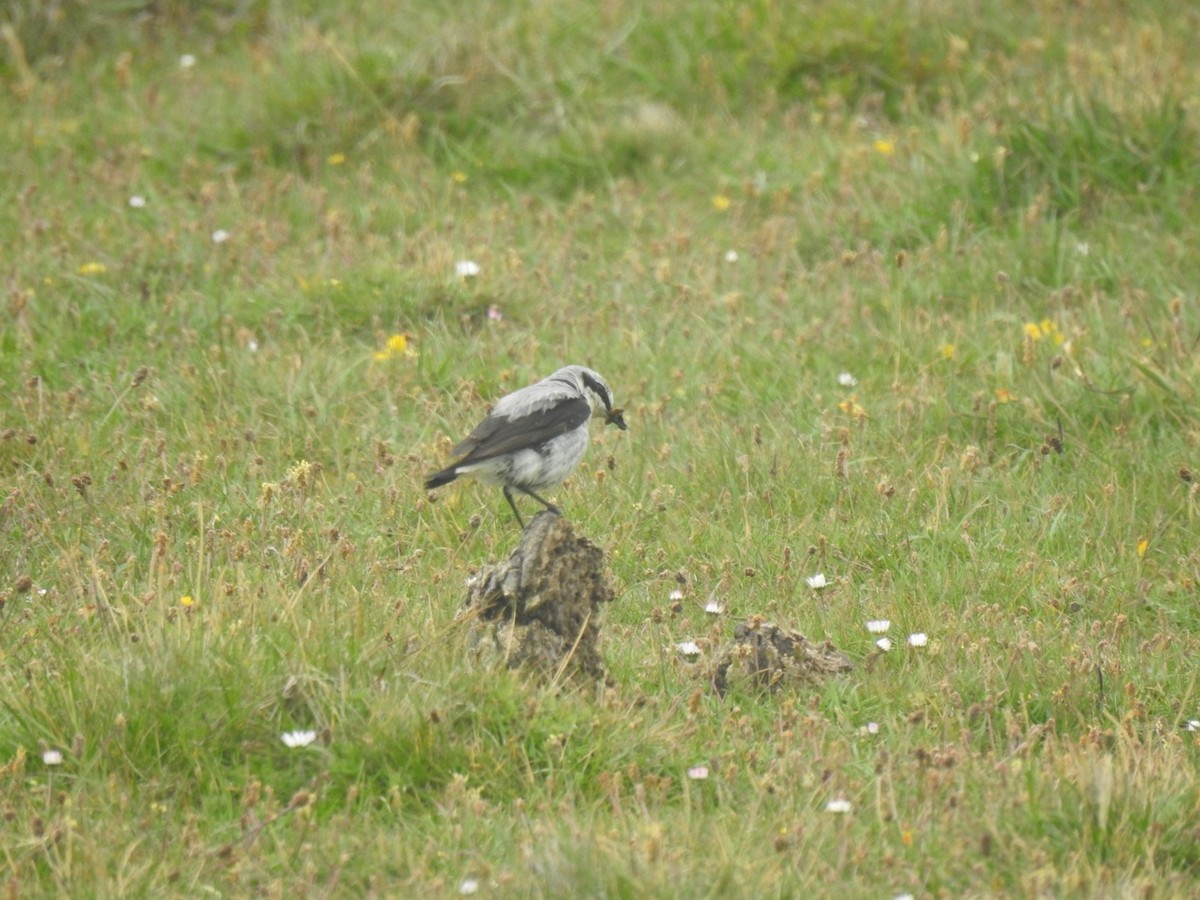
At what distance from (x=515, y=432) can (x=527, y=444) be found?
65 mm

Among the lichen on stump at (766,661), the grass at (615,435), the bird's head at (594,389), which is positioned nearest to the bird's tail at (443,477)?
the grass at (615,435)

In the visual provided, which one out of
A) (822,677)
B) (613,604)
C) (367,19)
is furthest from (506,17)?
(822,677)

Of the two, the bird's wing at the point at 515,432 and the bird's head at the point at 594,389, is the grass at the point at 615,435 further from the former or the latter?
the bird's wing at the point at 515,432

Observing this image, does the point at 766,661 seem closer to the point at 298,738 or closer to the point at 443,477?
the point at 443,477

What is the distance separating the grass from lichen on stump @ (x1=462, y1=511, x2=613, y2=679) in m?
0.16

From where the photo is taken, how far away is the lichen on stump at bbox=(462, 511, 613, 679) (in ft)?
16.6

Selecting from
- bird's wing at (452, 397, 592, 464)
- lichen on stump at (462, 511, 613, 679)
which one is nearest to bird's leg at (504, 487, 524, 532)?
bird's wing at (452, 397, 592, 464)

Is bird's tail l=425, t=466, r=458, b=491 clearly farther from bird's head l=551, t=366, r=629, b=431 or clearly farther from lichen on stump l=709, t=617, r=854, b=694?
lichen on stump l=709, t=617, r=854, b=694

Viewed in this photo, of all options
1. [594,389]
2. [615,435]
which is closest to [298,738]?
[594,389]

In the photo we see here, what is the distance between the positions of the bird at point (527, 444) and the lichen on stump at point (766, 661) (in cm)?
97

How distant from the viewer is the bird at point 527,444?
6078 millimetres

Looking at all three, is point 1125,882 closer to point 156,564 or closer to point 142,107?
point 156,564

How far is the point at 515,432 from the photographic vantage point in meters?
6.10

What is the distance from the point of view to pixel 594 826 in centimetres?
444
